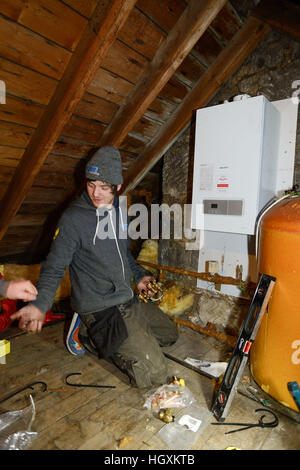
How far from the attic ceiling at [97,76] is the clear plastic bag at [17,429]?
5.00 ft

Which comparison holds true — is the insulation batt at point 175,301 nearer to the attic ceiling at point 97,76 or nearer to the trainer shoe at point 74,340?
the trainer shoe at point 74,340

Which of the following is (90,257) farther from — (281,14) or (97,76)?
(281,14)

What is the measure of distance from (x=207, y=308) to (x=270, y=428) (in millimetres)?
1326

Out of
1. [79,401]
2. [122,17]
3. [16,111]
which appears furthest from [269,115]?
A: [79,401]

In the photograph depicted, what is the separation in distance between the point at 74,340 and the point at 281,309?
1.46m

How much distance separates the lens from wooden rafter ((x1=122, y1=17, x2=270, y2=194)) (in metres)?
2.21

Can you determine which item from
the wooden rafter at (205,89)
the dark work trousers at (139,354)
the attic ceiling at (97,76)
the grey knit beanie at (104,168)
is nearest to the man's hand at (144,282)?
the dark work trousers at (139,354)

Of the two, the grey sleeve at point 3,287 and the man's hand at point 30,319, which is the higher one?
the grey sleeve at point 3,287

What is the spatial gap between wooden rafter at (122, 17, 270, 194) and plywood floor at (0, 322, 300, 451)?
1.91 meters

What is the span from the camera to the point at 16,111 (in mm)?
1821

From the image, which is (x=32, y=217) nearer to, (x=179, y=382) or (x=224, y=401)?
(x=179, y=382)

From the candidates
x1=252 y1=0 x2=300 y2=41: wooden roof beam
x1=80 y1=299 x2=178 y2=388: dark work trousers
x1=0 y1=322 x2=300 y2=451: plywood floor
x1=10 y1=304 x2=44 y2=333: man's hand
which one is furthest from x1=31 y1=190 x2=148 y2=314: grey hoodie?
x1=252 y1=0 x2=300 y2=41: wooden roof beam

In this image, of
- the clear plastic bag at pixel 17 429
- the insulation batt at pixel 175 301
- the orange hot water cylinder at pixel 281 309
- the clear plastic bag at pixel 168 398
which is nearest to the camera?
the clear plastic bag at pixel 17 429

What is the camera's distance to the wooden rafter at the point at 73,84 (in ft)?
5.02
